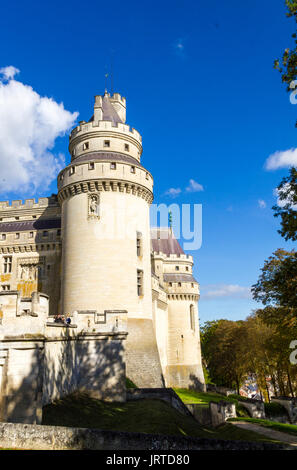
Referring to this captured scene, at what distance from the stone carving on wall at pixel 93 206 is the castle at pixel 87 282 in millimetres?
73

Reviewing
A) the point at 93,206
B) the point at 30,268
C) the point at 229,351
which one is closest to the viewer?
the point at 93,206

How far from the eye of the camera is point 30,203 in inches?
1323

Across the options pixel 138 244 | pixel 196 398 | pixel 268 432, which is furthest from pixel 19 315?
pixel 196 398

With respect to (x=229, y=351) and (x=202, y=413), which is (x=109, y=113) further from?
(x=229, y=351)

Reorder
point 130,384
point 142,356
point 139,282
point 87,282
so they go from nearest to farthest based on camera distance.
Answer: point 130,384 < point 142,356 < point 87,282 < point 139,282

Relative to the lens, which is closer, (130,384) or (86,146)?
(130,384)

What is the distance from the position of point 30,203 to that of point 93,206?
10501mm

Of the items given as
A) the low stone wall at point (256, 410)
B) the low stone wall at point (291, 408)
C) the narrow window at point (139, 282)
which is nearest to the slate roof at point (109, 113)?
the narrow window at point (139, 282)

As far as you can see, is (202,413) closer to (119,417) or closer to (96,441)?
(119,417)

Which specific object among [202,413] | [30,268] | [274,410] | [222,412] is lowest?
[274,410]

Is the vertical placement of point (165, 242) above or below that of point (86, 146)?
below

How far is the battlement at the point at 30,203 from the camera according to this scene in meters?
33.0

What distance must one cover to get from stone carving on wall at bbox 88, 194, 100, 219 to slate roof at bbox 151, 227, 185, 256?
22.7 m
